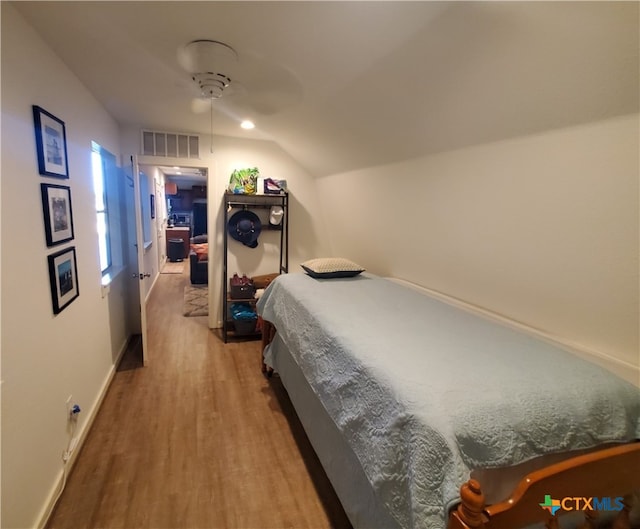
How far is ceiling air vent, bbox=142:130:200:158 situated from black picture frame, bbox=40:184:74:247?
1680mm

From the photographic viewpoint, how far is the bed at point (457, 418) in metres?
0.92

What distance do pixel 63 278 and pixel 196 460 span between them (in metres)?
1.27

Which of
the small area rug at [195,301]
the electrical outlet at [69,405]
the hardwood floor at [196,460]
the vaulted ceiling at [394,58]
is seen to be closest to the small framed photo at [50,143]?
the vaulted ceiling at [394,58]

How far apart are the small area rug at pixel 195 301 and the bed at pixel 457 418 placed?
3235 mm

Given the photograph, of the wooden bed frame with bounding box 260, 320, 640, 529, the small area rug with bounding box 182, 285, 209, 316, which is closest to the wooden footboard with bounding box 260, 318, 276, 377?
the small area rug with bounding box 182, 285, 209, 316

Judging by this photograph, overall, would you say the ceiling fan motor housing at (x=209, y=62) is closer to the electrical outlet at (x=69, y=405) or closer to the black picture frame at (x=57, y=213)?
the black picture frame at (x=57, y=213)

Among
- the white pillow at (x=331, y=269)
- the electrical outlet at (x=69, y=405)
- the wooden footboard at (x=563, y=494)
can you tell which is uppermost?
the white pillow at (x=331, y=269)

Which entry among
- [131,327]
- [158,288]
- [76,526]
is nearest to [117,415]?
[76,526]

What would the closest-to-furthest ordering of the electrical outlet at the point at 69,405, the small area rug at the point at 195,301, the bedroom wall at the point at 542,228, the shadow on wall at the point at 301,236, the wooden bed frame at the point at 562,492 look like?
1. the wooden bed frame at the point at 562,492
2. the bedroom wall at the point at 542,228
3. the electrical outlet at the point at 69,405
4. the shadow on wall at the point at 301,236
5. the small area rug at the point at 195,301

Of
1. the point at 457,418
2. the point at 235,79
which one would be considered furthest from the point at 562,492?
the point at 235,79

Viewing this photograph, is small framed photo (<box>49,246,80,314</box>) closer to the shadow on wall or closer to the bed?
the bed

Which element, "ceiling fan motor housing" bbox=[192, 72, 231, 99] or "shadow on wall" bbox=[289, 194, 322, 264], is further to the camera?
"shadow on wall" bbox=[289, 194, 322, 264]

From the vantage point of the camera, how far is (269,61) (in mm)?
1691

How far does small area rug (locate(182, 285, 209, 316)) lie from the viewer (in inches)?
176
